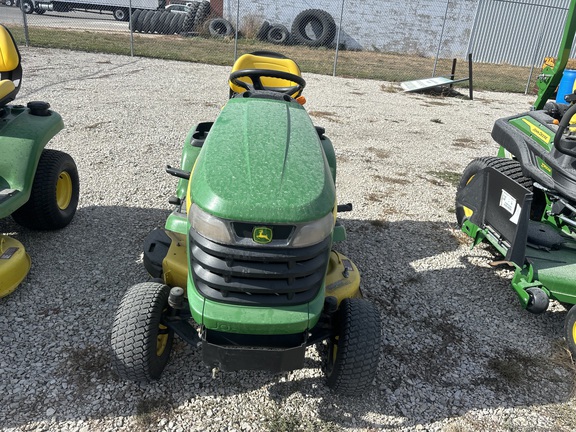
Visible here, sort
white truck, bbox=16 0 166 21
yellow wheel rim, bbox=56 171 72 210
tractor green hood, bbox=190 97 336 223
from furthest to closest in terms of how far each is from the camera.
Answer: white truck, bbox=16 0 166 21, yellow wheel rim, bbox=56 171 72 210, tractor green hood, bbox=190 97 336 223

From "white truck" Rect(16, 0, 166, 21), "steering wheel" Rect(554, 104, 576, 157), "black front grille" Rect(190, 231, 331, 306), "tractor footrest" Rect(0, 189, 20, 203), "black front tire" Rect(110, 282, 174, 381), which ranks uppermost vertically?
"steering wheel" Rect(554, 104, 576, 157)

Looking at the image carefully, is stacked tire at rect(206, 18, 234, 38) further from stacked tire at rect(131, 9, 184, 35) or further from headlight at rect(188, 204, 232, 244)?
headlight at rect(188, 204, 232, 244)

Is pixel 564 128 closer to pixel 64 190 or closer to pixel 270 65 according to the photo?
pixel 270 65

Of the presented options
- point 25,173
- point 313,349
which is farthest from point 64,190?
point 313,349

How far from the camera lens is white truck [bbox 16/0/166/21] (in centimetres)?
2188

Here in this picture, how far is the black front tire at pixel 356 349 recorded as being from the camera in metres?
2.14

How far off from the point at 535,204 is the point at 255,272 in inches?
111

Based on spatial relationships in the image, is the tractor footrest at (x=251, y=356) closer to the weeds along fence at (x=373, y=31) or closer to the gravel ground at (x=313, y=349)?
the gravel ground at (x=313, y=349)

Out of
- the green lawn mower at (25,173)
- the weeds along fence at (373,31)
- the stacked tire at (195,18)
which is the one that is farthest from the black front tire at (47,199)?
the stacked tire at (195,18)

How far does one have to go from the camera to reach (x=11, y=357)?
94.8 inches

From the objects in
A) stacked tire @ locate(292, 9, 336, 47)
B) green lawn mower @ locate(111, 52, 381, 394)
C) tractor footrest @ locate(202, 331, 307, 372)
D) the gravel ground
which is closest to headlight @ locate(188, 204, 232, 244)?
green lawn mower @ locate(111, 52, 381, 394)

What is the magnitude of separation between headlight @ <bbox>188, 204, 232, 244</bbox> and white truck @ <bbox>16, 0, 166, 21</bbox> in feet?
74.4

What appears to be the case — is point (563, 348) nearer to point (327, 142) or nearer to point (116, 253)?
point (327, 142)

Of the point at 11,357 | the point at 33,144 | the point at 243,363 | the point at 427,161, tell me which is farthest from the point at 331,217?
the point at 427,161
